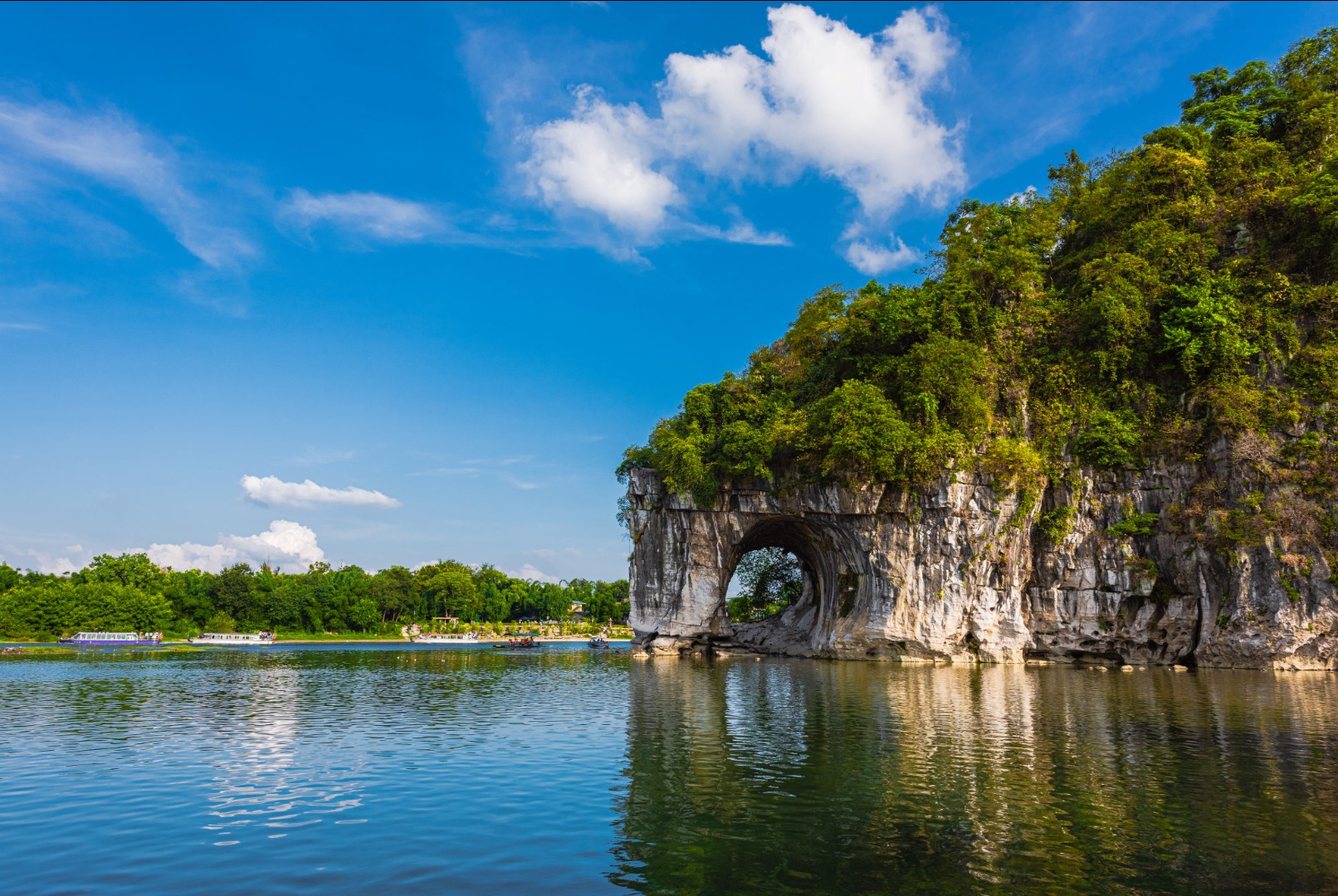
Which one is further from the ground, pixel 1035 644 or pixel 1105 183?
pixel 1105 183

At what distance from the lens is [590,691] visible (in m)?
29.9

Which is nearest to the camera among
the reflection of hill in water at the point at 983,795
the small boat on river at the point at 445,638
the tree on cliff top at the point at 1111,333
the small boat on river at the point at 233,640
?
the reflection of hill in water at the point at 983,795

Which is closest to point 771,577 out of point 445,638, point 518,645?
point 518,645

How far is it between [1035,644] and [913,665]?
7680 mm

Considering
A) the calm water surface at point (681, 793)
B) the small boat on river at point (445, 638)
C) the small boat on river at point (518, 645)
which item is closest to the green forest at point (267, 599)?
the small boat on river at point (445, 638)

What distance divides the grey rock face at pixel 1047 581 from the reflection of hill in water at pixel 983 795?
12.6m

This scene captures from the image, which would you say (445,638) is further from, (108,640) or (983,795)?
(983,795)

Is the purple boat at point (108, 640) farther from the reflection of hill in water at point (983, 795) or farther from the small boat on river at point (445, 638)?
the reflection of hill in water at point (983, 795)

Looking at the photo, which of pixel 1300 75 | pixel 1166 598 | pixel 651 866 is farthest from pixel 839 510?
pixel 1300 75

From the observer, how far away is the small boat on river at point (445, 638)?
303 ft

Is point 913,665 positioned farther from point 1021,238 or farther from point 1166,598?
point 1021,238

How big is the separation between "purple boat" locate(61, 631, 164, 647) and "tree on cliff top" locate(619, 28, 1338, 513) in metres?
59.6

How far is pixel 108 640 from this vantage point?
72.5 meters

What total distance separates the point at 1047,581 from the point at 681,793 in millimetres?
34754
